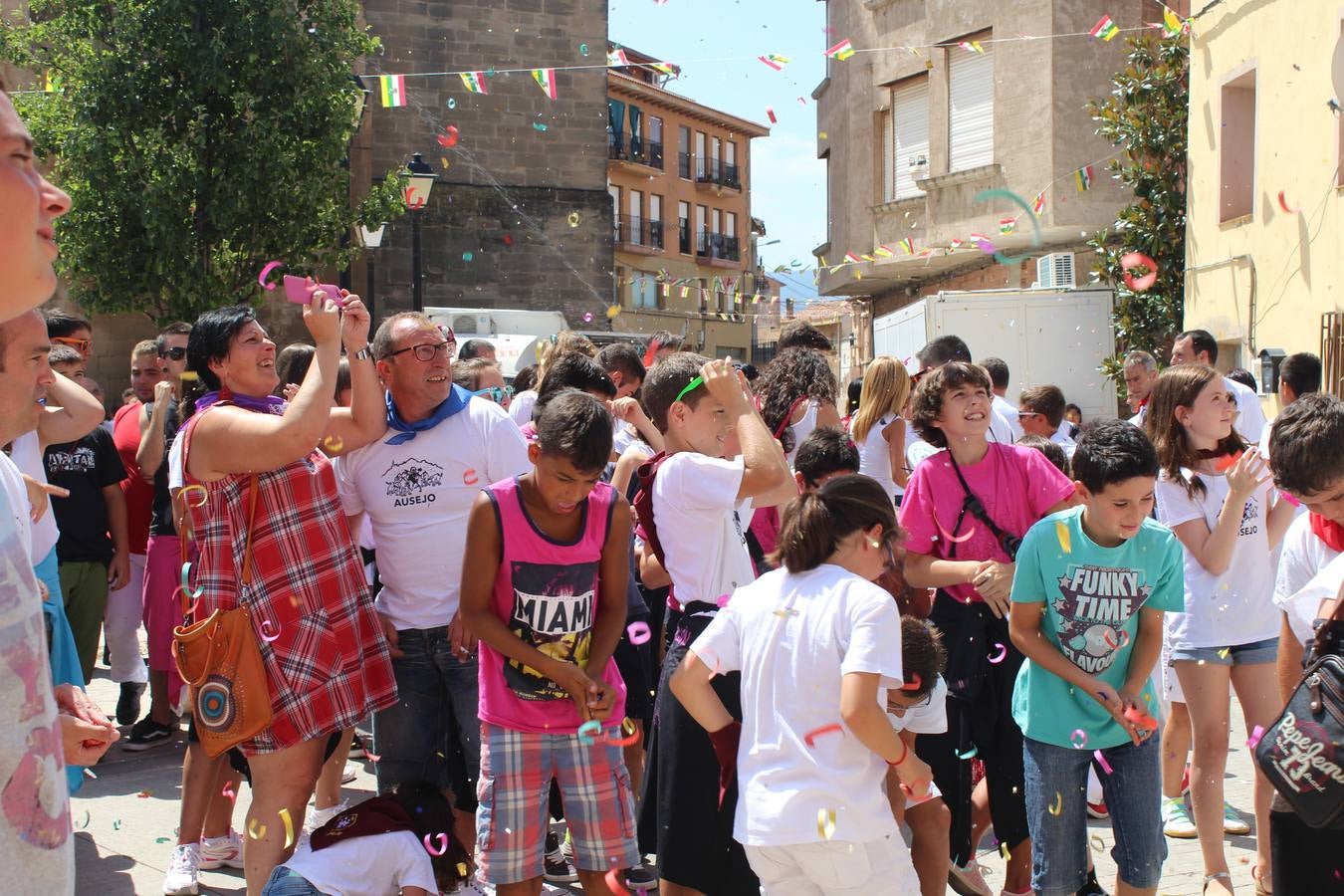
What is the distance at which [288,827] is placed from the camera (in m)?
3.94

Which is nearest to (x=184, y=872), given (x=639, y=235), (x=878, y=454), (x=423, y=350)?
(x=423, y=350)

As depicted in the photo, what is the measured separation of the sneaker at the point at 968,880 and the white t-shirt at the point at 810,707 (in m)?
1.49

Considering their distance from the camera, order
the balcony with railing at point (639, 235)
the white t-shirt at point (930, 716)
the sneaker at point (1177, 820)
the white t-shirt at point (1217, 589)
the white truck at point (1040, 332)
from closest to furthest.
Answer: the white t-shirt at point (930, 716) < the white t-shirt at point (1217, 589) < the sneaker at point (1177, 820) < the white truck at point (1040, 332) < the balcony with railing at point (639, 235)

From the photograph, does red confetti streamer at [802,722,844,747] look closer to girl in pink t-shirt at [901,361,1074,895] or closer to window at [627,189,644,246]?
girl in pink t-shirt at [901,361,1074,895]

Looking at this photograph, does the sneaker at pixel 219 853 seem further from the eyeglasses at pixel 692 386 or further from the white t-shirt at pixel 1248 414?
the white t-shirt at pixel 1248 414

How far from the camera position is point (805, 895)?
3.20 m

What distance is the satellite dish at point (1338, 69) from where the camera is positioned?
1048 centimetres

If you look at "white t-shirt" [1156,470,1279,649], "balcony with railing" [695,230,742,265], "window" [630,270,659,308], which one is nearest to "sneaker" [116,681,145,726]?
"white t-shirt" [1156,470,1279,649]

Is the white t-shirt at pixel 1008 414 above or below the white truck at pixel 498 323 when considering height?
below

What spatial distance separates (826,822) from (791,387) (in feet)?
12.2

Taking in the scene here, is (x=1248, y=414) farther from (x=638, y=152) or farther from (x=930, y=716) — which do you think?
(x=638, y=152)

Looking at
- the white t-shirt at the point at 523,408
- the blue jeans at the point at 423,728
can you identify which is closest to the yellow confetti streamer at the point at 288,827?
the blue jeans at the point at 423,728

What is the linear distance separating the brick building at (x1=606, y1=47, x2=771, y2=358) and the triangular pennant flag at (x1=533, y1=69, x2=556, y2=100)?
18.8 metres

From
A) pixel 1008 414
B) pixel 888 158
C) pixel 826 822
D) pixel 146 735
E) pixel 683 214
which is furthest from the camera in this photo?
pixel 683 214
